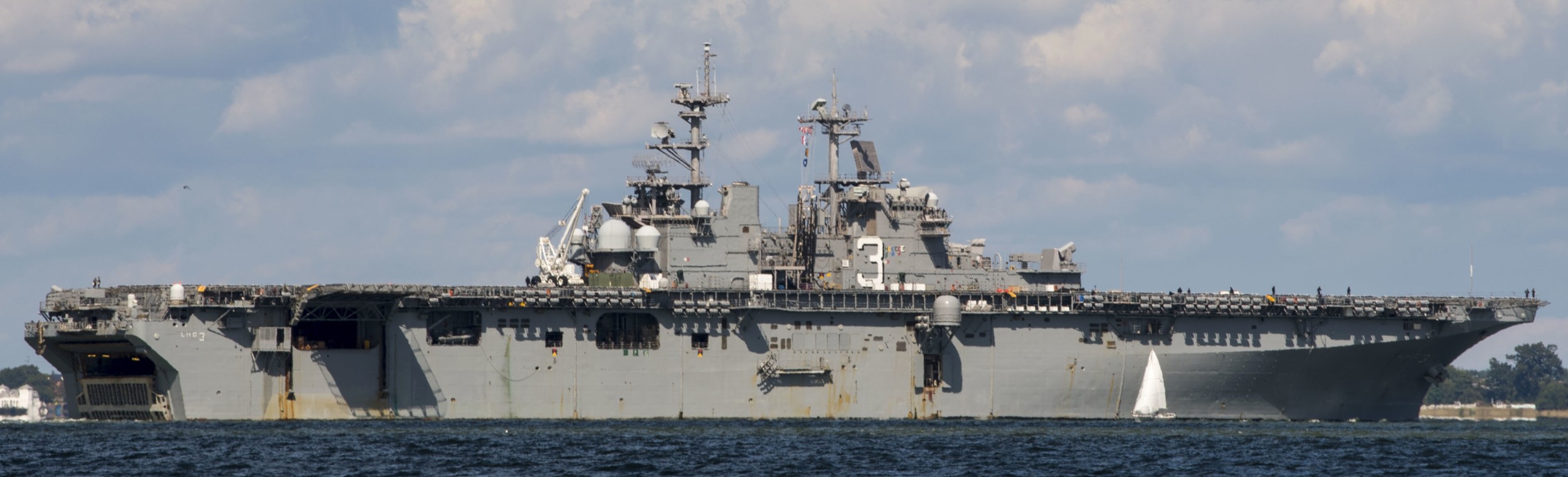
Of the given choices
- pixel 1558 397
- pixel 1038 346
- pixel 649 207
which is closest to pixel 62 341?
pixel 649 207

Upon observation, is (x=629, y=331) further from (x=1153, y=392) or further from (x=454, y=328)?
(x=1153, y=392)

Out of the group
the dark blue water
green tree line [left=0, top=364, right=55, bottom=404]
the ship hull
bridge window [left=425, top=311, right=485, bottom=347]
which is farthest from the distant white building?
bridge window [left=425, top=311, right=485, bottom=347]

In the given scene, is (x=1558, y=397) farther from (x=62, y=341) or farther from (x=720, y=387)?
→ (x=62, y=341)

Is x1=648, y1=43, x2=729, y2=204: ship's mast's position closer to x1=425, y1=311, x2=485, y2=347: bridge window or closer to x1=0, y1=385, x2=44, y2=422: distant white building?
x1=425, y1=311, x2=485, y2=347: bridge window

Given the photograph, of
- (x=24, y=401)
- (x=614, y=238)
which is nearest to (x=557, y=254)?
(x=614, y=238)

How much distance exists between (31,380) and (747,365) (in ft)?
395

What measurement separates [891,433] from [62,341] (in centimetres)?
2553

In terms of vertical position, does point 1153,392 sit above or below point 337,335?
below

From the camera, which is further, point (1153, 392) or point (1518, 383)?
point (1518, 383)

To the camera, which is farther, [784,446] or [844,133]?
[844,133]

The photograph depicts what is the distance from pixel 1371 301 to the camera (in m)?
61.6

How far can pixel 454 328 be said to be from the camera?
60.1 metres

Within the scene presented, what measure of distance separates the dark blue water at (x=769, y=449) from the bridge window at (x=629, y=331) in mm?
2515

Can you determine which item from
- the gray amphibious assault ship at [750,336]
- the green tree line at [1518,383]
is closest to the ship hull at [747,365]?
the gray amphibious assault ship at [750,336]
